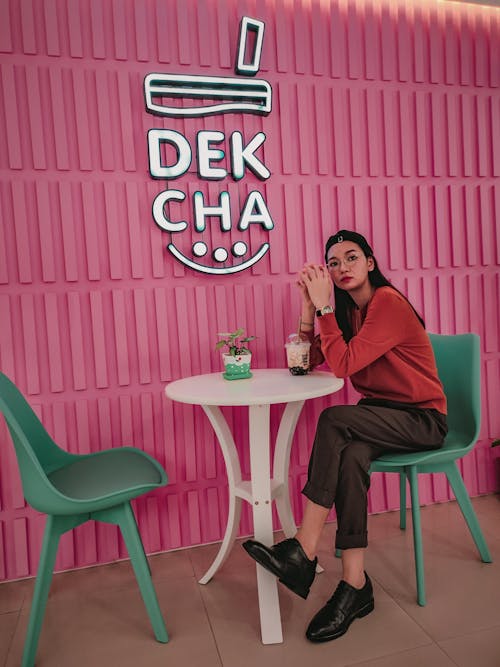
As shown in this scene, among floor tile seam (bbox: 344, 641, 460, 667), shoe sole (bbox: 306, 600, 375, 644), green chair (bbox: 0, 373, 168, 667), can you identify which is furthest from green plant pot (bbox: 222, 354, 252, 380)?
floor tile seam (bbox: 344, 641, 460, 667)

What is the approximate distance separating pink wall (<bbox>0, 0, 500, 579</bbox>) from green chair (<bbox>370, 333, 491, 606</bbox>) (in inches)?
22.5

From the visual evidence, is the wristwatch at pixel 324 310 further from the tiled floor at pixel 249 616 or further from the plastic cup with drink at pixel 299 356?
the tiled floor at pixel 249 616

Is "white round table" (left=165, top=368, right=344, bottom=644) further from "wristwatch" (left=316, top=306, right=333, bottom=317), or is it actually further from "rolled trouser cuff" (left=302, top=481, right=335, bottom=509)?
"wristwatch" (left=316, top=306, right=333, bottom=317)

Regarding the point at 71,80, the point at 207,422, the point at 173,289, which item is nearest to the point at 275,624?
the point at 207,422

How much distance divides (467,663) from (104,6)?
309 cm

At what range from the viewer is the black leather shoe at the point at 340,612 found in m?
1.80

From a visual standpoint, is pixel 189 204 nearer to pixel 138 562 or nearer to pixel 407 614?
pixel 138 562

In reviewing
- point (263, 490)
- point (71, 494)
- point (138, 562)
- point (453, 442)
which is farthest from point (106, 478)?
point (453, 442)

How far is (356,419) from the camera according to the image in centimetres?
198

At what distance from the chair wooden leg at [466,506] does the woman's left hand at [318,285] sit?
2.92 feet

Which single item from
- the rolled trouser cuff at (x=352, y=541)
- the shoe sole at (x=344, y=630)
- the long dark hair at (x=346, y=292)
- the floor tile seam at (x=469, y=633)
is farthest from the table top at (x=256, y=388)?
the floor tile seam at (x=469, y=633)

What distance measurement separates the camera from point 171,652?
180cm

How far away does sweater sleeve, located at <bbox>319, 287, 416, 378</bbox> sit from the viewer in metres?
2.00

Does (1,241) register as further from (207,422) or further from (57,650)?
(57,650)
